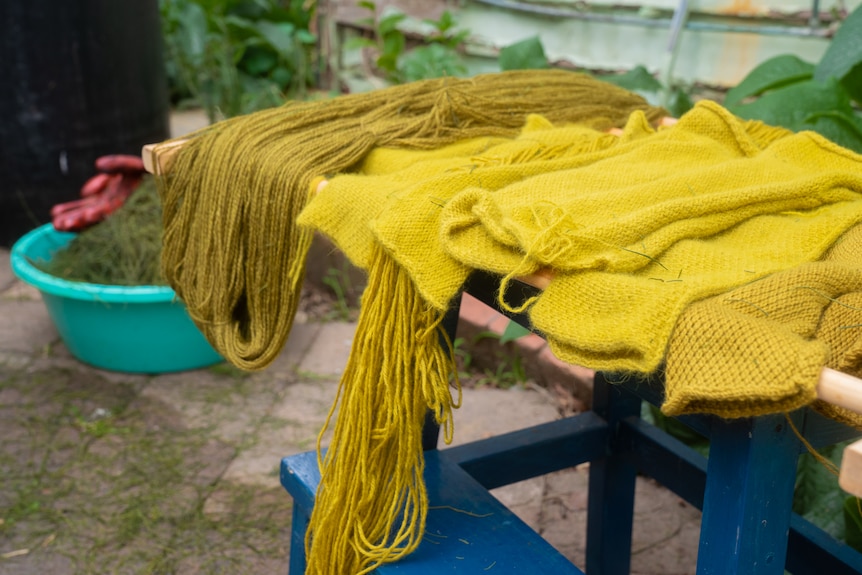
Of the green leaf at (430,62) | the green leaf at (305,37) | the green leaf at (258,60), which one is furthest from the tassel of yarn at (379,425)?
the green leaf at (258,60)

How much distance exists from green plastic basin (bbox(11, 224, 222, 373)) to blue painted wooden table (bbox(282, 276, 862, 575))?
45.1 inches

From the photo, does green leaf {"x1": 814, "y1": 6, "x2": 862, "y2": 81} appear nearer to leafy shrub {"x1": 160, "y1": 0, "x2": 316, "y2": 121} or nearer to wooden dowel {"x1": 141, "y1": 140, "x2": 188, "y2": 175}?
wooden dowel {"x1": 141, "y1": 140, "x2": 188, "y2": 175}

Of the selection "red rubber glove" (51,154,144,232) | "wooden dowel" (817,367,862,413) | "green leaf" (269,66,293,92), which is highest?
"wooden dowel" (817,367,862,413)

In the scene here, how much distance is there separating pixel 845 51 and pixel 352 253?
1.20 meters

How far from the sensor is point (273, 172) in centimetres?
117

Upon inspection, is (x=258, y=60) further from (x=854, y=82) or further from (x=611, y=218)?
(x=611, y=218)

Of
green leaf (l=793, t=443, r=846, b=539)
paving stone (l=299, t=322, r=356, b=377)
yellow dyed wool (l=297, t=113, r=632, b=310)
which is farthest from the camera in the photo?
paving stone (l=299, t=322, r=356, b=377)

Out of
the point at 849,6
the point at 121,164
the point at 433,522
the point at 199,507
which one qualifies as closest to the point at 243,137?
the point at 433,522

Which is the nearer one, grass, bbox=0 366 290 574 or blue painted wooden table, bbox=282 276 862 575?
blue painted wooden table, bbox=282 276 862 575

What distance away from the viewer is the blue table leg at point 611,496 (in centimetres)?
149

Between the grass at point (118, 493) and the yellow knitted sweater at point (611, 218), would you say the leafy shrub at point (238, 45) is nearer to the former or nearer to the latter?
the grass at point (118, 493)

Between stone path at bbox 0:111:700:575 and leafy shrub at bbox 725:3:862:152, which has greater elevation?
leafy shrub at bbox 725:3:862:152

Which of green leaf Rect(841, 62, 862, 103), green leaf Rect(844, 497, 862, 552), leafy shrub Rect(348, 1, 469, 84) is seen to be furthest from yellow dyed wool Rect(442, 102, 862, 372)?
leafy shrub Rect(348, 1, 469, 84)

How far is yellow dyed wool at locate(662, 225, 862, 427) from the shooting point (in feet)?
2.11
